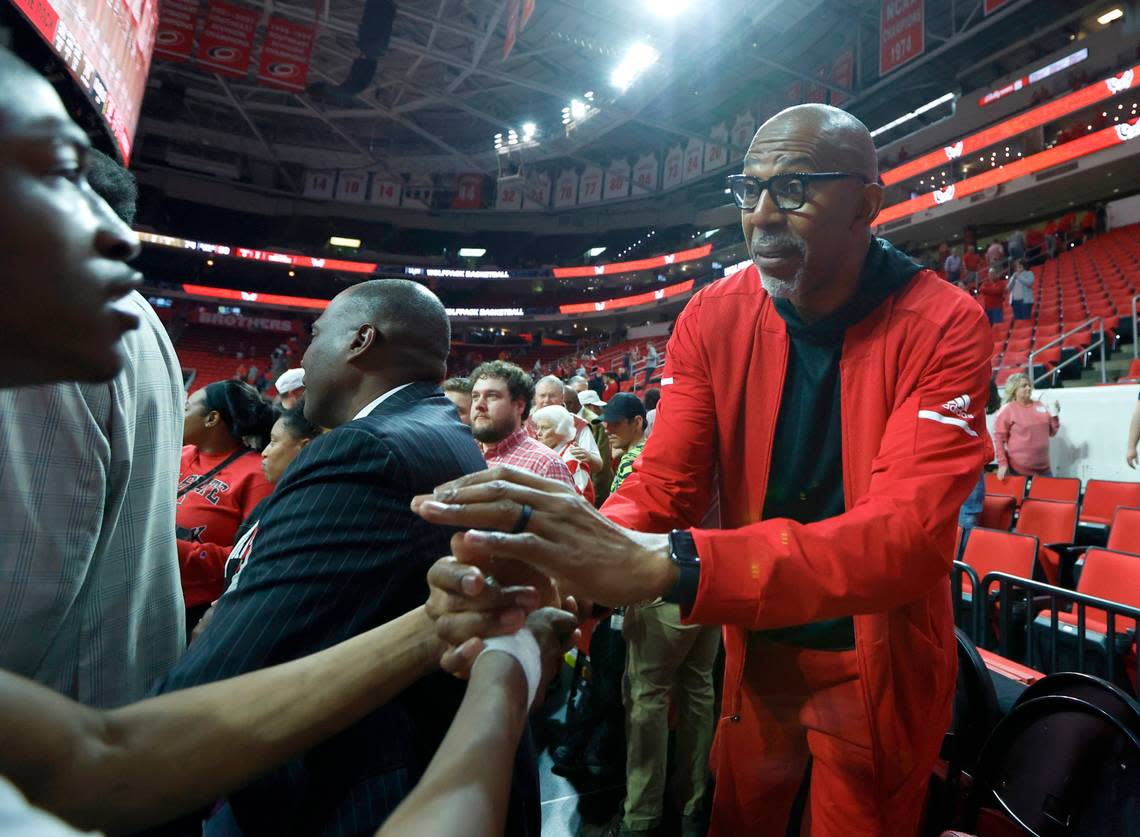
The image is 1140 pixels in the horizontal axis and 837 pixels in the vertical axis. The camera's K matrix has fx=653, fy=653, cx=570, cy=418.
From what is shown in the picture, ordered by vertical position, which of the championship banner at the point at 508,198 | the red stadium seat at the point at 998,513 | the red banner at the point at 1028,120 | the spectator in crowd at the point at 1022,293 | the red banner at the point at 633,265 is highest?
the championship banner at the point at 508,198

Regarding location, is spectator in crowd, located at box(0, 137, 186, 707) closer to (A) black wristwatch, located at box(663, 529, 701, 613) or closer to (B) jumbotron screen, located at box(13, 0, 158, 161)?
(A) black wristwatch, located at box(663, 529, 701, 613)

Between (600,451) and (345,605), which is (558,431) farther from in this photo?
(345,605)

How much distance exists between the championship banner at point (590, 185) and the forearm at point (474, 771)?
34077 mm

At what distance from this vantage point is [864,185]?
1.68 meters

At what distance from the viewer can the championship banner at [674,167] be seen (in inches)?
1168

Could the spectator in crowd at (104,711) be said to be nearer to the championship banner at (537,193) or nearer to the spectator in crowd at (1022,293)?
the spectator in crowd at (1022,293)

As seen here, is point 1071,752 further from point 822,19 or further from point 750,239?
point 822,19

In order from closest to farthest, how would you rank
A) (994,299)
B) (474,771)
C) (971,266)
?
(474,771) → (994,299) → (971,266)

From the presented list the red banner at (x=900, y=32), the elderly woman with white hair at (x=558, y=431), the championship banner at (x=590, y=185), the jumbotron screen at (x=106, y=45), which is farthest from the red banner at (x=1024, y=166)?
the championship banner at (x=590, y=185)

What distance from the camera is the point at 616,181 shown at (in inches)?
1284

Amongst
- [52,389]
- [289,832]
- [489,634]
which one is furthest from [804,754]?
[52,389]

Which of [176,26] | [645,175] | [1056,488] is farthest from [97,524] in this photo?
[645,175]

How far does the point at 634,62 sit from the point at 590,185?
11972 mm

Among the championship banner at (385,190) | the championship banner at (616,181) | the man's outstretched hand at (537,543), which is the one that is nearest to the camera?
the man's outstretched hand at (537,543)
